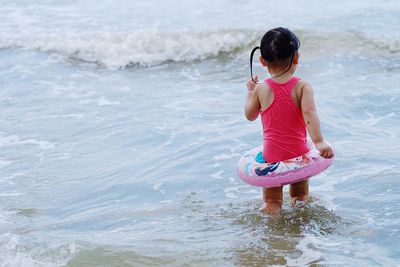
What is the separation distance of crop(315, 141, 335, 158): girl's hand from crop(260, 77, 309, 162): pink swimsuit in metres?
0.29

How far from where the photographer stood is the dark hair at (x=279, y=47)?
4.73 meters

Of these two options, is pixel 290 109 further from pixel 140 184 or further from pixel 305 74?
pixel 305 74

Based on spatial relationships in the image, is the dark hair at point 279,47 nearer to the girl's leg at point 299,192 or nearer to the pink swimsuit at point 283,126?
the pink swimsuit at point 283,126

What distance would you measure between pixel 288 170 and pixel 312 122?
1.39 feet

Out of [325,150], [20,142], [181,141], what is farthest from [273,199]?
[20,142]

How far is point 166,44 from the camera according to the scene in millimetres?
13688

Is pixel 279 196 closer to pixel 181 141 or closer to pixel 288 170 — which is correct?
pixel 288 170

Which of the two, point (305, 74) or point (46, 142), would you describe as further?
point (305, 74)

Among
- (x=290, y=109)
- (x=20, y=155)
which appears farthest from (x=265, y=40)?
(x=20, y=155)

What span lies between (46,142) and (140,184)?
197cm

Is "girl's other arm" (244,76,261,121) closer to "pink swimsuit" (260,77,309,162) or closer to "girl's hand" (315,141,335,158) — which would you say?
"pink swimsuit" (260,77,309,162)

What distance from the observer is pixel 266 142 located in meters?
5.17

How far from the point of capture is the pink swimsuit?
4.93 metres

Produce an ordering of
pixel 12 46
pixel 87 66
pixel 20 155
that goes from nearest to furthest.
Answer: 1. pixel 20 155
2. pixel 87 66
3. pixel 12 46
